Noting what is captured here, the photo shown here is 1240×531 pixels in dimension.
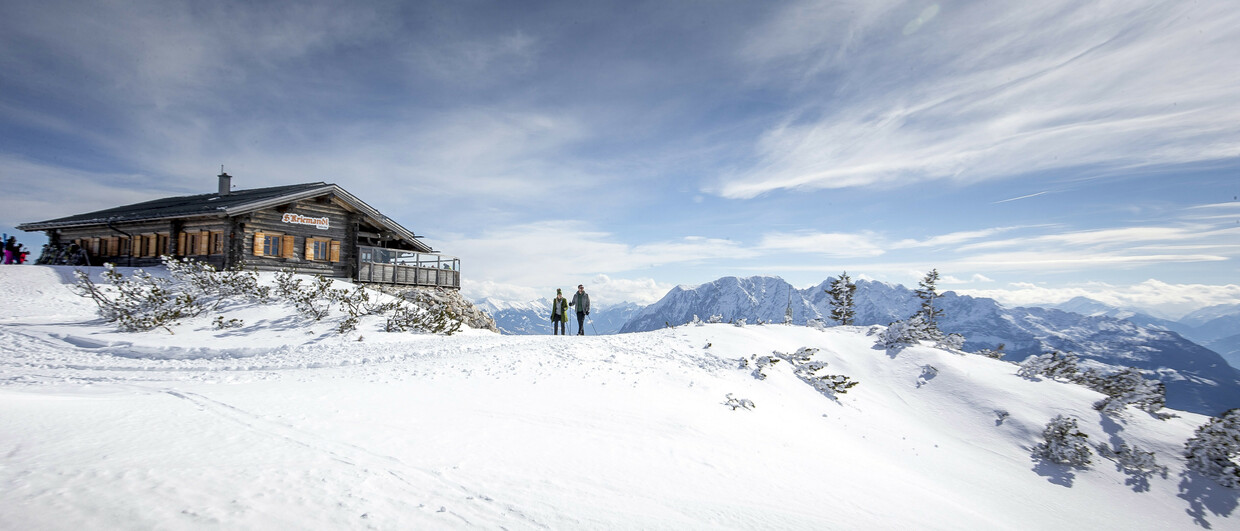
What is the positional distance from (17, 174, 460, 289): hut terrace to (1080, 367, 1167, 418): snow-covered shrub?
27.8 metres

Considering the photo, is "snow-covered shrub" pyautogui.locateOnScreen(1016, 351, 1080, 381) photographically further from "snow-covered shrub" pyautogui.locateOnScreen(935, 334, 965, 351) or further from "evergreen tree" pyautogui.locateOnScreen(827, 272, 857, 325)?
"evergreen tree" pyautogui.locateOnScreen(827, 272, 857, 325)

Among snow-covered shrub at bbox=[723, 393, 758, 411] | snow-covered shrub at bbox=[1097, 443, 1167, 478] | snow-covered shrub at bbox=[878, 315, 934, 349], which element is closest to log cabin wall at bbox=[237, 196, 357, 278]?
snow-covered shrub at bbox=[723, 393, 758, 411]

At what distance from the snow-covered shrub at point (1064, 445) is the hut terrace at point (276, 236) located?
27.1 meters

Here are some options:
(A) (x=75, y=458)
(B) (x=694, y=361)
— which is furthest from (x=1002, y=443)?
(A) (x=75, y=458)

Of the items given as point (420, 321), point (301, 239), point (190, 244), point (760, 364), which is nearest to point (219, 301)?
point (420, 321)

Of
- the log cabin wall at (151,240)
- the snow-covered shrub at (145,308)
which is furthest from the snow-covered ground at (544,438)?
the log cabin wall at (151,240)

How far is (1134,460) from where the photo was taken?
25.2 ft

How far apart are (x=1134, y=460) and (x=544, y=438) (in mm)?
9677

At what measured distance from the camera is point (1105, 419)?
8.63m

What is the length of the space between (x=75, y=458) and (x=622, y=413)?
17.7ft

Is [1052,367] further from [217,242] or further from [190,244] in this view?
[190,244]

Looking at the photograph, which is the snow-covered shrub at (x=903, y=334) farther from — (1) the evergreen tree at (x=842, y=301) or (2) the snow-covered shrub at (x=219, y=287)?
(2) the snow-covered shrub at (x=219, y=287)

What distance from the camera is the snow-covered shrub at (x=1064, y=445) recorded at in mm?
7777

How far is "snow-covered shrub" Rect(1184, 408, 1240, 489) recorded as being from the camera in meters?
7.08
